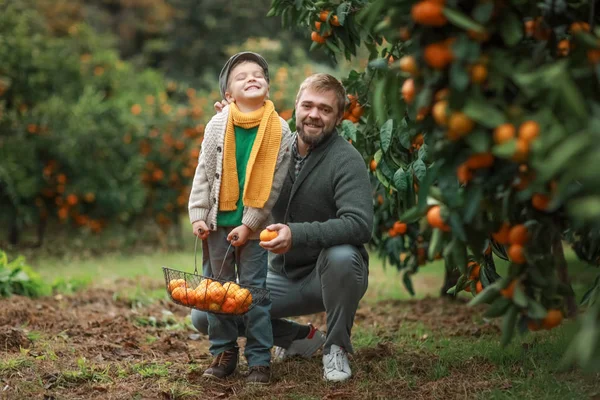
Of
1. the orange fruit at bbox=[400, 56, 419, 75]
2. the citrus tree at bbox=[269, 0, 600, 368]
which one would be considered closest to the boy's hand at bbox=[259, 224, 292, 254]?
the citrus tree at bbox=[269, 0, 600, 368]

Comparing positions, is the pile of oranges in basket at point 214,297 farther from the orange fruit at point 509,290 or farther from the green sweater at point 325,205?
the orange fruit at point 509,290

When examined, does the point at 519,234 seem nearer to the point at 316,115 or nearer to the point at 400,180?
the point at 400,180

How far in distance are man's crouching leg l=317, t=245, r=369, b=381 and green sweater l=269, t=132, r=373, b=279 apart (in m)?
0.06

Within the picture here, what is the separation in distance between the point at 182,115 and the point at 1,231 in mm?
2388

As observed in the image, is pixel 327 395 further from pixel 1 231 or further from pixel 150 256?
pixel 1 231

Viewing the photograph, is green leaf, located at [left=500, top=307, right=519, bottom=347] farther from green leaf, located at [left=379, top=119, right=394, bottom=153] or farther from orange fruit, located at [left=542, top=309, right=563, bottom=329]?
green leaf, located at [left=379, top=119, right=394, bottom=153]

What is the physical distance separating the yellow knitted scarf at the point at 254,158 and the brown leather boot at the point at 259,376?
702mm

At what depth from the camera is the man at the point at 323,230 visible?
118 inches

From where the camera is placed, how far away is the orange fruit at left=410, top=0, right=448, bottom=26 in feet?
6.00

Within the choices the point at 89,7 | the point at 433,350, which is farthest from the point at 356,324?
the point at 89,7

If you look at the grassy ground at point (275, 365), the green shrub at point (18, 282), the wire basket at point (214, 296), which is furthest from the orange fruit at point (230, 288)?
the green shrub at point (18, 282)

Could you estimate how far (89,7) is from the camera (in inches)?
623

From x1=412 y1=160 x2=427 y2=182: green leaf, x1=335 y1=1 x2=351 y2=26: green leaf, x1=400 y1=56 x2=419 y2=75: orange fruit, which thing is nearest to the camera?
x1=400 y1=56 x2=419 y2=75: orange fruit

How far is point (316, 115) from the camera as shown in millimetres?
3148
